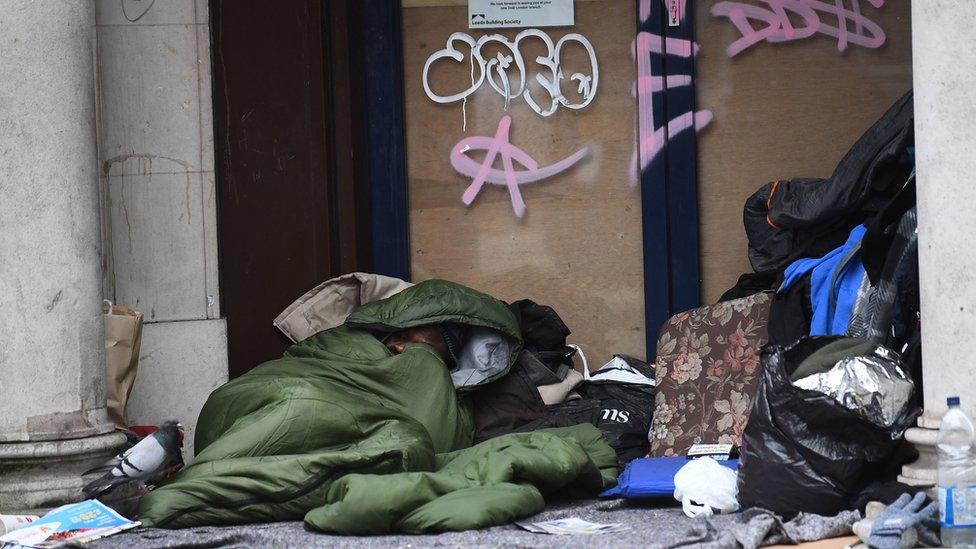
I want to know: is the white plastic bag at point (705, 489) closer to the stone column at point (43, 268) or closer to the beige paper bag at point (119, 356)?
the stone column at point (43, 268)

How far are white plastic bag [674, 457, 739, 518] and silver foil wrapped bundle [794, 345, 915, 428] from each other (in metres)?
0.47

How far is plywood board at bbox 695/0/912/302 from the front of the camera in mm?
6340

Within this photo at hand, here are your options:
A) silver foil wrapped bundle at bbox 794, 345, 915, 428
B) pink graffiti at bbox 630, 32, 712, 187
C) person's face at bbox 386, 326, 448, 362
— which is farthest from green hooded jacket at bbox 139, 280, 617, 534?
pink graffiti at bbox 630, 32, 712, 187

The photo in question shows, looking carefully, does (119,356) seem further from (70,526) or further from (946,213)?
(946,213)

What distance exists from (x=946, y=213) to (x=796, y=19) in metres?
2.18

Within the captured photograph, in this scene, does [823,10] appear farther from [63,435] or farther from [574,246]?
[63,435]

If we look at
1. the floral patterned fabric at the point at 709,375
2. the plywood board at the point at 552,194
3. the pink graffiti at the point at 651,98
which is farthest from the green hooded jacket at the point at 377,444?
the pink graffiti at the point at 651,98

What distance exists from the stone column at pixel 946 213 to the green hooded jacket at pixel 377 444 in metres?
1.28

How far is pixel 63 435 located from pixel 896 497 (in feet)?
9.26

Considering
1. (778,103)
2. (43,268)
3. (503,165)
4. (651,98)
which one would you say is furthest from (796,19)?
(43,268)

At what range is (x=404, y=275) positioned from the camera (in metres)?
6.53

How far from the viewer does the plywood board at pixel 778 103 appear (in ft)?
20.8

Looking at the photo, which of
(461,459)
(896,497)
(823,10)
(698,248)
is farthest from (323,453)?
(823,10)

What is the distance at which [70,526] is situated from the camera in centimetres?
457
